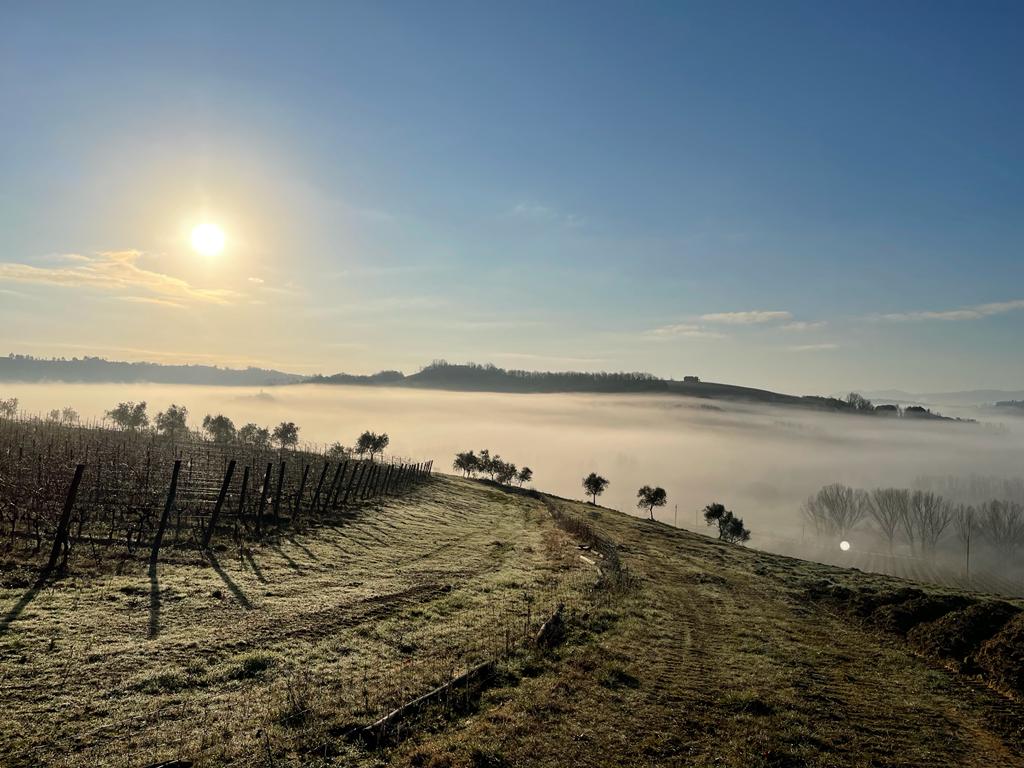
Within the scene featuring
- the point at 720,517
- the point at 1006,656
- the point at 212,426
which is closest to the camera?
the point at 1006,656

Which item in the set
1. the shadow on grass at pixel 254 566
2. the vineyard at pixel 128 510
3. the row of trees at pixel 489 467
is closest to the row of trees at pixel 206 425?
the row of trees at pixel 489 467

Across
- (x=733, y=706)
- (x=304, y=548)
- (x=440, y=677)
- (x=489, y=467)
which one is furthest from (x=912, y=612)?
(x=489, y=467)

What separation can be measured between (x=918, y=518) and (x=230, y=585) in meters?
202

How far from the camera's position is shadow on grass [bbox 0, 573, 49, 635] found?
Result: 16.2m

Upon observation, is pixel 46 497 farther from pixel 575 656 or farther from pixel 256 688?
pixel 575 656

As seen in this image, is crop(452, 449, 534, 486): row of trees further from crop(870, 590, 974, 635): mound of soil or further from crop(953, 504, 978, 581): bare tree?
crop(870, 590, 974, 635): mound of soil

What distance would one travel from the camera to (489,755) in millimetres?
12531

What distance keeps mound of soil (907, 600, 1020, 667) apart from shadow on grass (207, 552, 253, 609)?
2776 cm

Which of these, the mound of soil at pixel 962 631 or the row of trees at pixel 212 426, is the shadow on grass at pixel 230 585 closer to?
the mound of soil at pixel 962 631

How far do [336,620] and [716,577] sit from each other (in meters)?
30.6

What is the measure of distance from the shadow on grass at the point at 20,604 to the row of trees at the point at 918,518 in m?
186

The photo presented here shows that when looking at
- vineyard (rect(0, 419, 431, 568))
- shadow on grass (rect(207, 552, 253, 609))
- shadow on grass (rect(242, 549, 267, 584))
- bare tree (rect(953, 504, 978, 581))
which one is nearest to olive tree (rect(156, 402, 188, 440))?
vineyard (rect(0, 419, 431, 568))

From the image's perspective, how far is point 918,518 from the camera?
6777 inches

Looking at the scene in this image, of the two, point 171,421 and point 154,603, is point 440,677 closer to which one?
point 154,603
